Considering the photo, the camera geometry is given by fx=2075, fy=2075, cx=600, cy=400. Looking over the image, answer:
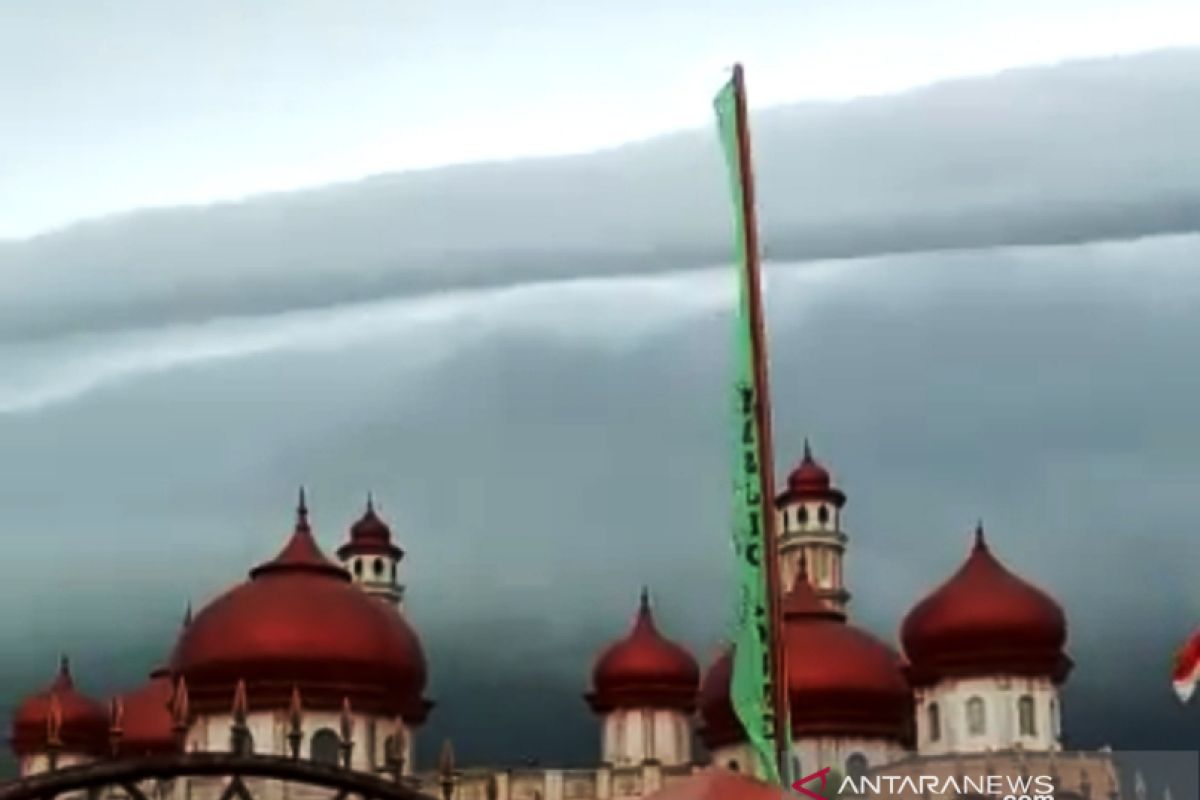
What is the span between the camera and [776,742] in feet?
27.7

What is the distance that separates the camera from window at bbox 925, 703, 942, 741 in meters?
35.7

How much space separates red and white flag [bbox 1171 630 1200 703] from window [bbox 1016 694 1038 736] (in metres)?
27.7

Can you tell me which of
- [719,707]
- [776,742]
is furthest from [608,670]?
[776,742]

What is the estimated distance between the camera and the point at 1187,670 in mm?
8133

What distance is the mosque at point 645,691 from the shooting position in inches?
1278

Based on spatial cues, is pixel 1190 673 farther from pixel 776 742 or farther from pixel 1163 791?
pixel 776 742

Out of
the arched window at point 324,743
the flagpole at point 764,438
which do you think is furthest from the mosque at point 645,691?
the flagpole at point 764,438

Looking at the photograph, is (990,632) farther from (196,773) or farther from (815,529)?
(196,773)

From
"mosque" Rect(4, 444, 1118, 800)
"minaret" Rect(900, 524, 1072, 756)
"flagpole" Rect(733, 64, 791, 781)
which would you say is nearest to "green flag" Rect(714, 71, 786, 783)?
"flagpole" Rect(733, 64, 791, 781)

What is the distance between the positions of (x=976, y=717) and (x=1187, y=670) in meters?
27.9

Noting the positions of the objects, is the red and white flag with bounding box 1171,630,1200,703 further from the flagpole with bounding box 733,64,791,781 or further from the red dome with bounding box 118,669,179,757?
the red dome with bounding box 118,669,179,757

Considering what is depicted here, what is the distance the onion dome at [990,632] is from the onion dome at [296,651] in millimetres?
8923

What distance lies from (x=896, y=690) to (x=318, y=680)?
32.3 ft

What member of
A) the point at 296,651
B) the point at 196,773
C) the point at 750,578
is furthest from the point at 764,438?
the point at 296,651
